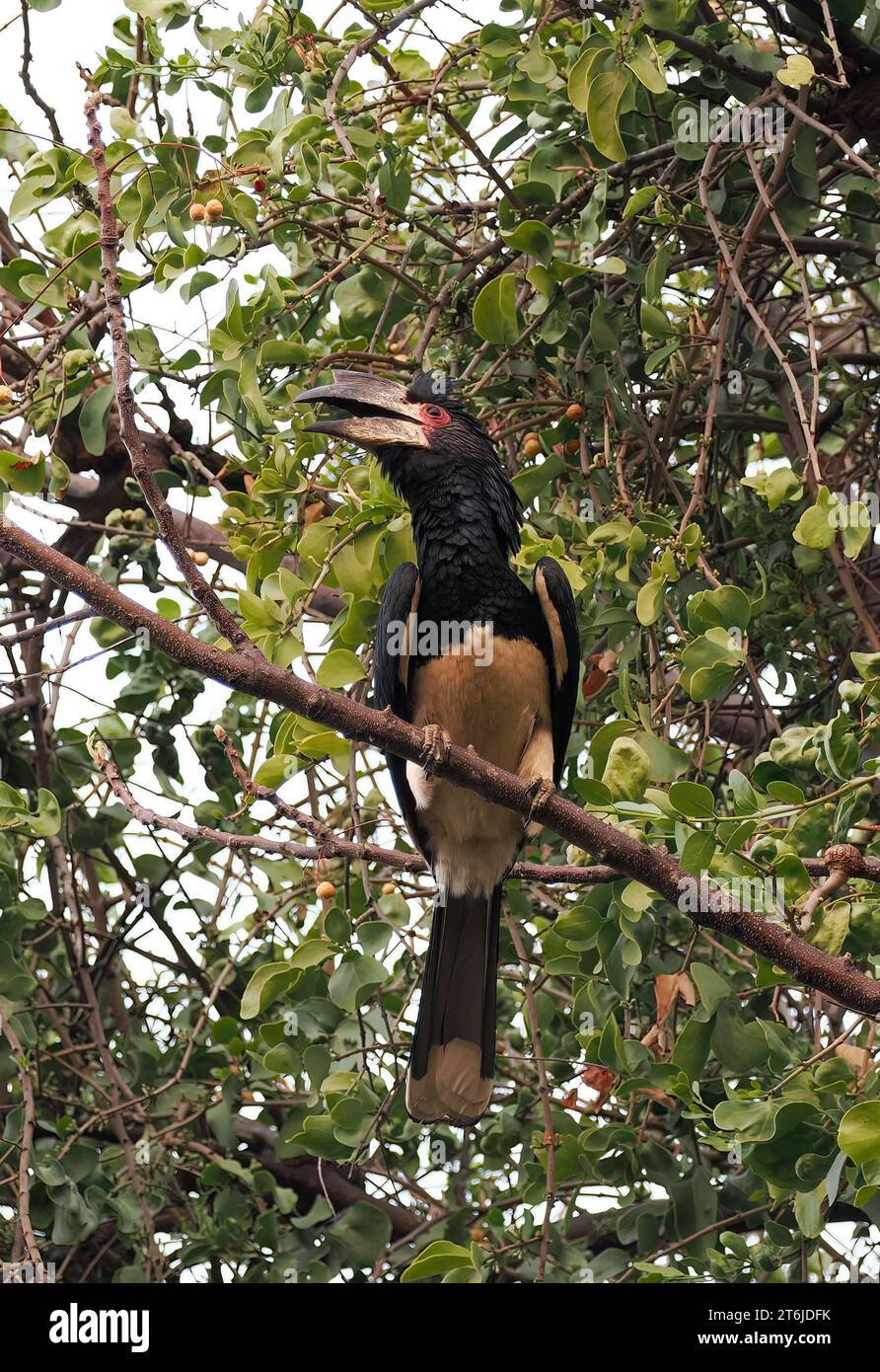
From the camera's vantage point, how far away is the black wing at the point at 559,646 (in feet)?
9.05

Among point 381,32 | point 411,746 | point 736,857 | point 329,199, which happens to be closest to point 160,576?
point 329,199

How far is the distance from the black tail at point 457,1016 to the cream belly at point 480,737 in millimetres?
63

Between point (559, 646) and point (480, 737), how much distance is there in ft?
0.82

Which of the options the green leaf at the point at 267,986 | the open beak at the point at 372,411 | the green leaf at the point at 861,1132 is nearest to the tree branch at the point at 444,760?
the green leaf at the point at 861,1132

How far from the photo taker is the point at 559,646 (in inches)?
114

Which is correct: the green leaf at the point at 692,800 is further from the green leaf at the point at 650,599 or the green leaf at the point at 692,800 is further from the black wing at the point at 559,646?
the black wing at the point at 559,646

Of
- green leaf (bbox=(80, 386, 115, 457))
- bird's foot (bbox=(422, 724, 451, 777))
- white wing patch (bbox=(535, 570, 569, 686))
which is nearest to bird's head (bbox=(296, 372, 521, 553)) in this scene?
white wing patch (bbox=(535, 570, 569, 686))

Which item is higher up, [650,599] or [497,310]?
[497,310]

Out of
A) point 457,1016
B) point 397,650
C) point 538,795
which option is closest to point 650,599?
point 538,795

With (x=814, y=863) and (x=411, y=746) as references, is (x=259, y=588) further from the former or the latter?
(x=814, y=863)

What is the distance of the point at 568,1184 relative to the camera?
279cm

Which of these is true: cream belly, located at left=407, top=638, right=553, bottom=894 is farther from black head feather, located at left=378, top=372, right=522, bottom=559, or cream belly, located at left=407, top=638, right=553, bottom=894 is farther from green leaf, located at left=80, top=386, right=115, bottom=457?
green leaf, located at left=80, top=386, right=115, bottom=457

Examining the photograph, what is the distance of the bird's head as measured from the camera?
2.86 metres

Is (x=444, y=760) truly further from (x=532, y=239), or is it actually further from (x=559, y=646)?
(x=532, y=239)
